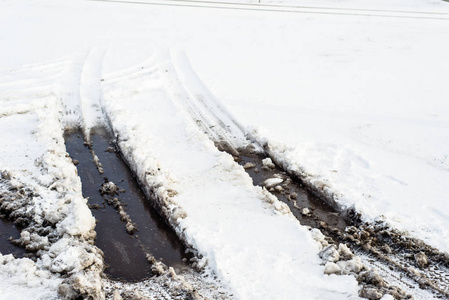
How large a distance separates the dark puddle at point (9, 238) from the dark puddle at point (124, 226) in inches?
40.9

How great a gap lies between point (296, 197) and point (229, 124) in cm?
298

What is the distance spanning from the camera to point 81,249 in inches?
216

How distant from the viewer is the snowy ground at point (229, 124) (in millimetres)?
5555

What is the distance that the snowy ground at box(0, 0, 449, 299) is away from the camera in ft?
18.2

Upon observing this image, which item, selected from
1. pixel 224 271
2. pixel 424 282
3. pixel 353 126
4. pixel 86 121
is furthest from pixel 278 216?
pixel 86 121

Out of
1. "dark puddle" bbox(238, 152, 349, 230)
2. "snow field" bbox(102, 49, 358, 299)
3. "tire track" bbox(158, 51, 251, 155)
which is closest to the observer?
"snow field" bbox(102, 49, 358, 299)

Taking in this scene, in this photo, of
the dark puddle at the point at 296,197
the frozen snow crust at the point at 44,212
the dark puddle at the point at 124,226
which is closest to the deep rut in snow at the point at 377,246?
the dark puddle at the point at 296,197

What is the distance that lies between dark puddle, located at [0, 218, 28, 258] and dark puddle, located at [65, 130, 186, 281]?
1.04 m

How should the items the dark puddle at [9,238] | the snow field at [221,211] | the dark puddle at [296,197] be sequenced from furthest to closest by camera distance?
the dark puddle at [296,197] < the dark puddle at [9,238] < the snow field at [221,211]

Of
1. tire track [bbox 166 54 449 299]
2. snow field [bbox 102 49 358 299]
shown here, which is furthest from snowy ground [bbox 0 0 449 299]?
tire track [bbox 166 54 449 299]

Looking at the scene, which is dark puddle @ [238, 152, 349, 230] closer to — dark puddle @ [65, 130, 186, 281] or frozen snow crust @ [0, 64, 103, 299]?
dark puddle @ [65, 130, 186, 281]

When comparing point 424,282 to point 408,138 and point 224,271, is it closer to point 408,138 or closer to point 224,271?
point 224,271

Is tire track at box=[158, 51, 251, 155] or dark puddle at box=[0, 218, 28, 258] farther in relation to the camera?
tire track at box=[158, 51, 251, 155]

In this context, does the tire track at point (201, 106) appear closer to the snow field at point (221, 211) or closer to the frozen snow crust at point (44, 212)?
the snow field at point (221, 211)
